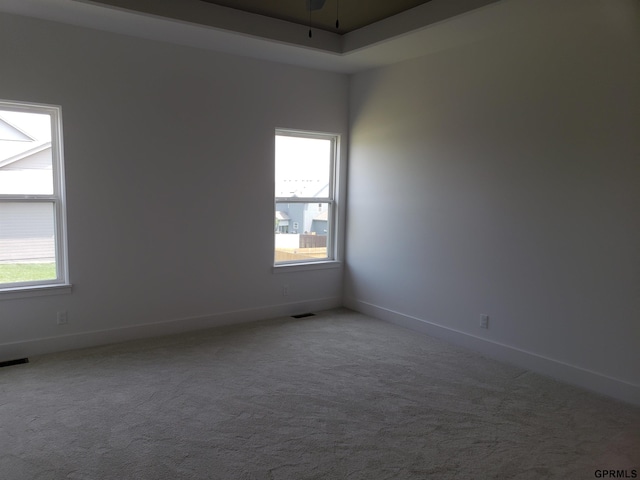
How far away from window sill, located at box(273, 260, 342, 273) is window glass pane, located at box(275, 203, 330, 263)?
0.36 feet

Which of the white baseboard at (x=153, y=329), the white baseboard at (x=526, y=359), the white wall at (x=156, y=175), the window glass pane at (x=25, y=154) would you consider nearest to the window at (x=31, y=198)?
the window glass pane at (x=25, y=154)

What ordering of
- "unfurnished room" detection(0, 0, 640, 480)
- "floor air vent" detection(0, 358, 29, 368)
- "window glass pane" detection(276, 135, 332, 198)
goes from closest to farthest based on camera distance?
"unfurnished room" detection(0, 0, 640, 480) → "floor air vent" detection(0, 358, 29, 368) → "window glass pane" detection(276, 135, 332, 198)

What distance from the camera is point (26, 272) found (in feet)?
12.9

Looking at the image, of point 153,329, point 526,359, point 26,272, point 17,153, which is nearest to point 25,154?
point 17,153

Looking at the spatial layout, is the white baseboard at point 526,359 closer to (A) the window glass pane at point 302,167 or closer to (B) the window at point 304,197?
(B) the window at point 304,197

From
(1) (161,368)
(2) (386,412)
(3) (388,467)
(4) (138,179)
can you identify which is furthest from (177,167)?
(3) (388,467)

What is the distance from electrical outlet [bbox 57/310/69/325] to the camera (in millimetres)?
4000

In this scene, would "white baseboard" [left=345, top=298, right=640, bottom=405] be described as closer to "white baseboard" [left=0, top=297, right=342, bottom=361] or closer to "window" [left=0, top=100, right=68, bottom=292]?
"white baseboard" [left=0, top=297, right=342, bottom=361]

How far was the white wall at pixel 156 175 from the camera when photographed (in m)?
3.86

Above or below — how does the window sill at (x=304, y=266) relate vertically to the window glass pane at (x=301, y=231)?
below

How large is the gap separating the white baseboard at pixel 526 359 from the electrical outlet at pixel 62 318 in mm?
3050

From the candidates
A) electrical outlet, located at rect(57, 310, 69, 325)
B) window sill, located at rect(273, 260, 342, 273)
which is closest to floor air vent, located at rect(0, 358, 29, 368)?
electrical outlet, located at rect(57, 310, 69, 325)

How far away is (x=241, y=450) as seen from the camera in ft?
8.48

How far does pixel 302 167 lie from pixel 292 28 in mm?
1551
